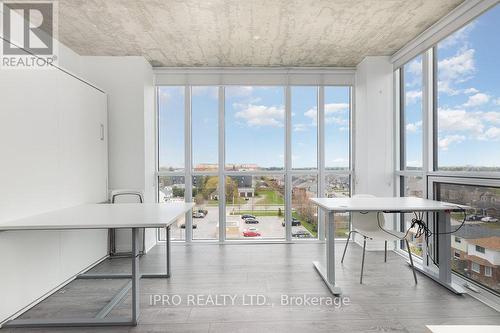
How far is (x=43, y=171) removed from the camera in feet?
9.59

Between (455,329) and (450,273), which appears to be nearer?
(455,329)

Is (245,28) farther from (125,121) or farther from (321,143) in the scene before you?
(321,143)

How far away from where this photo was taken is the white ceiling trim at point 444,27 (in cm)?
296

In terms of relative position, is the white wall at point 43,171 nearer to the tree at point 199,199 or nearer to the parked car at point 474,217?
the tree at point 199,199

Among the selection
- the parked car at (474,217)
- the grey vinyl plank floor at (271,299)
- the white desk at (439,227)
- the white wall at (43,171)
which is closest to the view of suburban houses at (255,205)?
the grey vinyl plank floor at (271,299)

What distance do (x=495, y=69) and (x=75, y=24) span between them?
15.1 feet

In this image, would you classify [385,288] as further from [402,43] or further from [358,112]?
[402,43]

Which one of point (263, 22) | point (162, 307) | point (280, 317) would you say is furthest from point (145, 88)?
point (280, 317)

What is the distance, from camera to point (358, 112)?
4.98 m

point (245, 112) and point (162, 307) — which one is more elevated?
point (245, 112)

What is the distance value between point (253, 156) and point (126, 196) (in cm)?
217

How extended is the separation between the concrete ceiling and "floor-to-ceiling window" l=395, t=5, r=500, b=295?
492mm

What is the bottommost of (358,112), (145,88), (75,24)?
(358,112)

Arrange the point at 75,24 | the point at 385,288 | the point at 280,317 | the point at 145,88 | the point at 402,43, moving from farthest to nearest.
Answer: the point at 145,88, the point at 402,43, the point at 75,24, the point at 385,288, the point at 280,317
